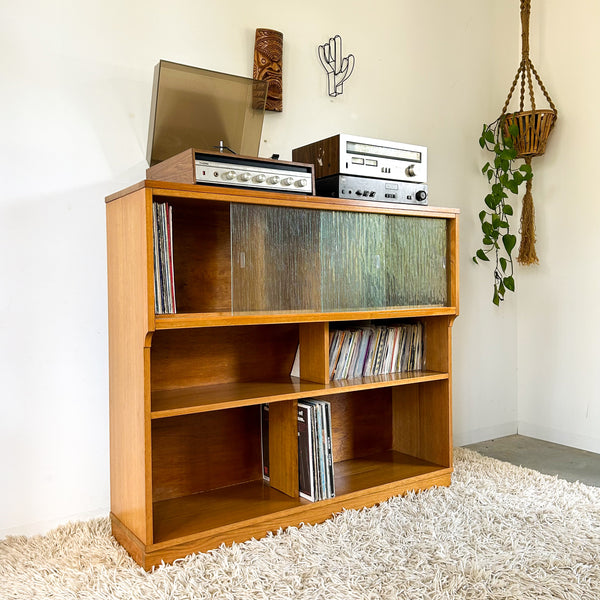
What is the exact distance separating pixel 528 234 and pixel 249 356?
1774mm

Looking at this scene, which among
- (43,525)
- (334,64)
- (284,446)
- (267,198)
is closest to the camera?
(267,198)

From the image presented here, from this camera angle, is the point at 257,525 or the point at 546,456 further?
the point at 546,456

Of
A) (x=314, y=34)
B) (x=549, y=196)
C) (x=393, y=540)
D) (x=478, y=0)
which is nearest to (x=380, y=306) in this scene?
(x=393, y=540)

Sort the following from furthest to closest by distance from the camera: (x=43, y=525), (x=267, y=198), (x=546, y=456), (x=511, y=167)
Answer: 1. (x=511, y=167)
2. (x=546, y=456)
3. (x=43, y=525)
4. (x=267, y=198)

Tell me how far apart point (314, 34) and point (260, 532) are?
6.72ft

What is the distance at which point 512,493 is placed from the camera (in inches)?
92.0

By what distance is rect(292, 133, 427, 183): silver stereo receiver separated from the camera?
2141 mm

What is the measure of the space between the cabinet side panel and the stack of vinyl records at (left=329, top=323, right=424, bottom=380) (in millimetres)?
792

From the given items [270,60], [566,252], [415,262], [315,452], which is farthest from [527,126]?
[315,452]

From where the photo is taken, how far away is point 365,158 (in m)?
2.19

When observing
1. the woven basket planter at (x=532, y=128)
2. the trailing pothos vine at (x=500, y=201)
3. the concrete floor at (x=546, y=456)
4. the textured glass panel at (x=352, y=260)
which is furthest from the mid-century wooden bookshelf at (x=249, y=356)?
the woven basket planter at (x=532, y=128)

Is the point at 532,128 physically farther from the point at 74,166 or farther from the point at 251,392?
the point at 74,166

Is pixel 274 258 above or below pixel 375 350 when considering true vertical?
above

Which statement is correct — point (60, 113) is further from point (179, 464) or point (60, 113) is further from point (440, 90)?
point (440, 90)
